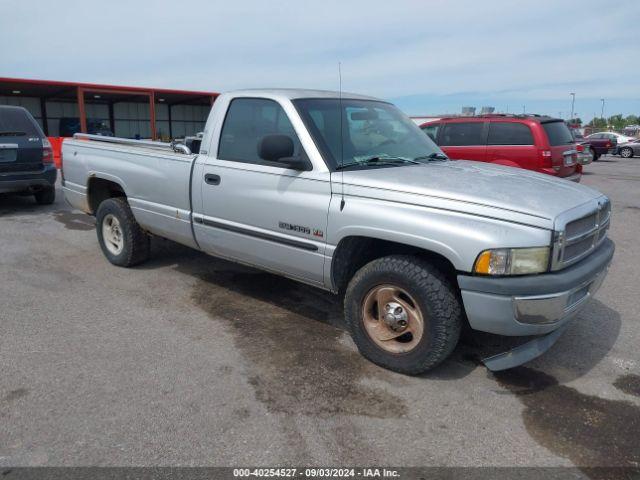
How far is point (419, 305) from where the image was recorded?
11.0 feet

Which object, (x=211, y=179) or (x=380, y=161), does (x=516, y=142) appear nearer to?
(x=380, y=161)

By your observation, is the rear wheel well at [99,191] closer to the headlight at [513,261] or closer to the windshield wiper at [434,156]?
the windshield wiper at [434,156]

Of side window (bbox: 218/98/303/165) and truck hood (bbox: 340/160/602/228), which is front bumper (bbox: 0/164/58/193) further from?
truck hood (bbox: 340/160/602/228)

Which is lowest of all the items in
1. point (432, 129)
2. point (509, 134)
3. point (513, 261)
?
point (513, 261)

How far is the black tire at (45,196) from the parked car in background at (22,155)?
0.49m

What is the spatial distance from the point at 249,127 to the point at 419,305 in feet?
6.98

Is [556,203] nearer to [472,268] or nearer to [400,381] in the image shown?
[472,268]

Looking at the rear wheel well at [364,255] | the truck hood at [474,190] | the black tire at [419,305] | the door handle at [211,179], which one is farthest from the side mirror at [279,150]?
the black tire at [419,305]

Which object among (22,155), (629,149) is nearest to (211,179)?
(22,155)

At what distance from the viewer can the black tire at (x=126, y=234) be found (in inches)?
220

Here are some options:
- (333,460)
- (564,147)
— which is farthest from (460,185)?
(564,147)

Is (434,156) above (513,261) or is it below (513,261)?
above

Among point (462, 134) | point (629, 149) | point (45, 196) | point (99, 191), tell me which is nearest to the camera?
point (99, 191)

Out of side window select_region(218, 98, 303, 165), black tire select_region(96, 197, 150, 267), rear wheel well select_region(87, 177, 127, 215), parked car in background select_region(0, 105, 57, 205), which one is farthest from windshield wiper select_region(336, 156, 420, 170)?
parked car in background select_region(0, 105, 57, 205)
